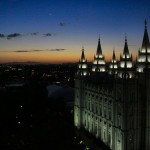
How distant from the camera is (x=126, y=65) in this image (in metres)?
46.4

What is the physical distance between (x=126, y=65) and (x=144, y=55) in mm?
5398

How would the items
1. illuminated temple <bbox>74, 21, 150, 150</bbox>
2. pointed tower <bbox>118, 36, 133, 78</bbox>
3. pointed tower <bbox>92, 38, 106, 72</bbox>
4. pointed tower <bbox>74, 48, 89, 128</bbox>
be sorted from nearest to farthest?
illuminated temple <bbox>74, 21, 150, 150</bbox>, pointed tower <bbox>118, 36, 133, 78</bbox>, pointed tower <bbox>74, 48, 89, 128</bbox>, pointed tower <bbox>92, 38, 106, 72</bbox>

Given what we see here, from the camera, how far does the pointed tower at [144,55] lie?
160ft

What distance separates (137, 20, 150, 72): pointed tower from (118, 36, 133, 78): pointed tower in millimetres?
3206

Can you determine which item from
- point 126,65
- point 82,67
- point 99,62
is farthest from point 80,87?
point 126,65

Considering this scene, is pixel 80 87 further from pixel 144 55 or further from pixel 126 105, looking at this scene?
pixel 126 105

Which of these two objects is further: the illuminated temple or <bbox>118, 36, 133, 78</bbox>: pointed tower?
<bbox>118, 36, 133, 78</bbox>: pointed tower

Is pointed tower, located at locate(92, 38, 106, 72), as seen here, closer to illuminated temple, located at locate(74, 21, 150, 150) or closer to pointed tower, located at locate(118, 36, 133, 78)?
illuminated temple, located at locate(74, 21, 150, 150)

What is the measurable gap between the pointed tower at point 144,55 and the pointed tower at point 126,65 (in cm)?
321

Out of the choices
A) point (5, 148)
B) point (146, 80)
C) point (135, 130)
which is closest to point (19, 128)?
point (5, 148)

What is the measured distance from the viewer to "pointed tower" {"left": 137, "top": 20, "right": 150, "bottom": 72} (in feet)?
160

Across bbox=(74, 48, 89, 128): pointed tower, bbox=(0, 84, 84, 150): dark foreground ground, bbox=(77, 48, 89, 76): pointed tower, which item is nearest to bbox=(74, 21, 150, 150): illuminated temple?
bbox=(74, 48, 89, 128): pointed tower

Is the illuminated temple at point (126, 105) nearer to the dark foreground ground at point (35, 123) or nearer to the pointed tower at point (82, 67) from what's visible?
the dark foreground ground at point (35, 123)

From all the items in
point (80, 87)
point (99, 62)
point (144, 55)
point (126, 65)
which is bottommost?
point (80, 87)
